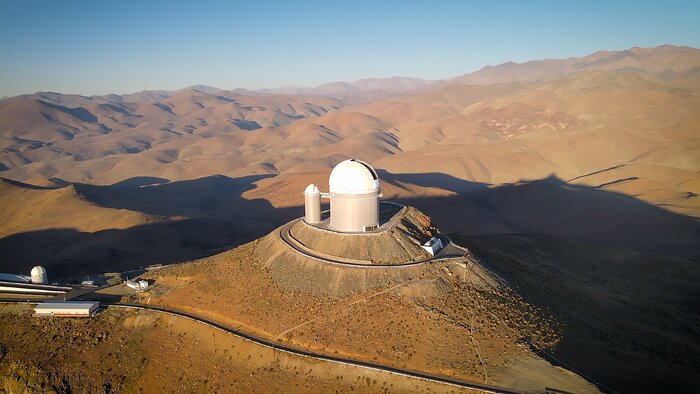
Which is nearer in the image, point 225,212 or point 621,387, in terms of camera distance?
point 621,387

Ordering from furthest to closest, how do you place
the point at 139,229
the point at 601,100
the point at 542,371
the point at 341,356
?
the point at 601,100, the point at 139,229, the point at 341,356, the point at 542,371

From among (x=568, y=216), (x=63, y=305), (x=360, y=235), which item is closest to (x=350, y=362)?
(x=360, y=235)

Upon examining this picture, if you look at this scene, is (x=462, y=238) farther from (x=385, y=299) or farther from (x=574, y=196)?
(x=574, y=196)

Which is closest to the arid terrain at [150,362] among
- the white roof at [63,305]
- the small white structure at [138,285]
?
the white roof at [63,305]

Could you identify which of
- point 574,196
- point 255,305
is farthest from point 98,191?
point 574,196

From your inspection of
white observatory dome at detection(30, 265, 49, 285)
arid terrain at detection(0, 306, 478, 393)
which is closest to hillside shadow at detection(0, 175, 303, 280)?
white observatory dome at detection(30, 265, 49, 285)
